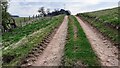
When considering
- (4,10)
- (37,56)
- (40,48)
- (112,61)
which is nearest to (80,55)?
(112,61)

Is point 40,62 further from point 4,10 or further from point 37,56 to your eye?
point 4,10

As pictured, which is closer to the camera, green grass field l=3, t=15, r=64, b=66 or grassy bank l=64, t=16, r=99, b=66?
grassy bank l=64, t=16, r=99, b=66

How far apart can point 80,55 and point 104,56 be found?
2.43 metres

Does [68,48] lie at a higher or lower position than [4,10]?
higher

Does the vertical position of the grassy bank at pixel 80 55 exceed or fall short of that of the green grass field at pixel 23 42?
it exceeds it

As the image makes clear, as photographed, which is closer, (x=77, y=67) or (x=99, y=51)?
(x=77, y=67)

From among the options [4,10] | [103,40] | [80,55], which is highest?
[80,55]

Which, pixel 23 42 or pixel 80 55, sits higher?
pixel 80 55

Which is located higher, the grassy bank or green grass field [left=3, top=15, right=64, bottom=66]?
the grassy bank

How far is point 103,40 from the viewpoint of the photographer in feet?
113

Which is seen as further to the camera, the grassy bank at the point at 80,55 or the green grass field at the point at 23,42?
the green grass field at the point at 23,42

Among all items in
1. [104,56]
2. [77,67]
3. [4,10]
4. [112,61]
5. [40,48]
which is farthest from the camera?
[4,10]

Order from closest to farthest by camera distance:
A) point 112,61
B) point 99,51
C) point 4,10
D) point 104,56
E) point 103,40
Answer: point 112,61 → point 104,56 → point 99,51 → point 103,40 → point 4,10

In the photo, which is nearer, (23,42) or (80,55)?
(80,55)
